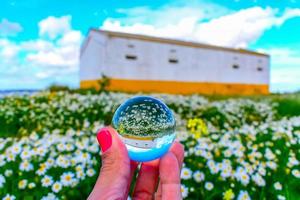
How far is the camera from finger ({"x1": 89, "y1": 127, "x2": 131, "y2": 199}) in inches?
49.2

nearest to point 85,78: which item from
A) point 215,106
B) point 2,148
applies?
point 215,106

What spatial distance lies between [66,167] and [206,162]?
3.80 ft

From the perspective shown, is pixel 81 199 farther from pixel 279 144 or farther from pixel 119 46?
pixel 119 46

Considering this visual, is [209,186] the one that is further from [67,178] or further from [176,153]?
[176,153]

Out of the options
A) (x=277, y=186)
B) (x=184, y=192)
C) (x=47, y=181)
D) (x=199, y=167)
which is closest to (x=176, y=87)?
(x=199, y=167)

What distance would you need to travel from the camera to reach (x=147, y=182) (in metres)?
1.48

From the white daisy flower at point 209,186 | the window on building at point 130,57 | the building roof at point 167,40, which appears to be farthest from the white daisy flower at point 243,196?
the window on building at point 130,57

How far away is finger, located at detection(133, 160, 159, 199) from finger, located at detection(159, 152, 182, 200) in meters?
0.12

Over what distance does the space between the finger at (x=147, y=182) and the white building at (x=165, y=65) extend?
15.6m

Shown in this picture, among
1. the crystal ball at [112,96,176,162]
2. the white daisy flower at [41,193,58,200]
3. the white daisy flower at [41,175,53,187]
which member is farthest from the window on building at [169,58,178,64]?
the crystal ball at [112,96,176,162]

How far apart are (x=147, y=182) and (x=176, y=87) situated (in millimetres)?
18791

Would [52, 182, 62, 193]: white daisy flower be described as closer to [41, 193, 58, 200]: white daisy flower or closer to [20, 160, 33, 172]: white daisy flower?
[41, 193, 58, 200]: white daisy flower

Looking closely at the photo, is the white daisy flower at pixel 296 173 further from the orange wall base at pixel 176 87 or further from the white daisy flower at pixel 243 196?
the orange wall base at pixel 176 87

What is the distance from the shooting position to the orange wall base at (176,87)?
18006mm
